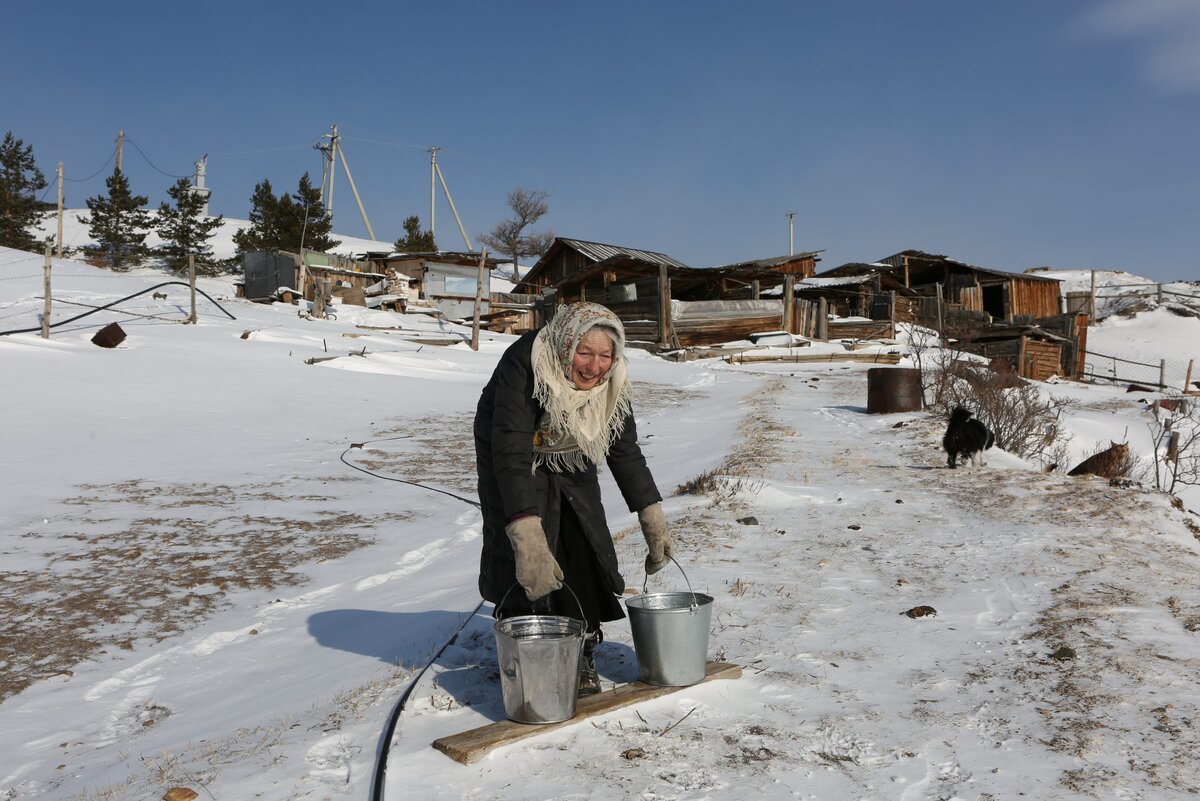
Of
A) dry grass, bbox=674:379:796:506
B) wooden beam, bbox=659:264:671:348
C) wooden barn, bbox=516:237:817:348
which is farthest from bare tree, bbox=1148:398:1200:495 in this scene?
wooden beam, bbox=659:264:671:348

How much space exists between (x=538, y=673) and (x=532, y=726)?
Result: 0.70ft

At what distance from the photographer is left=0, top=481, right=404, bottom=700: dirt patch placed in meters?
4.76

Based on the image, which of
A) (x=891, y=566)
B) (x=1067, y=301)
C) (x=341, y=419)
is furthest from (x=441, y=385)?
(x=1067, y=301)

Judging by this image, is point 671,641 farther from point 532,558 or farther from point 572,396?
point 572,396

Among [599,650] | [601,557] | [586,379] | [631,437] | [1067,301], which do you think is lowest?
[599,650]

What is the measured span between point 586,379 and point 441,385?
15586 mm

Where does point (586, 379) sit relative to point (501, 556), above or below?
above

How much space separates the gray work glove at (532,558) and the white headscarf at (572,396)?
0.37m

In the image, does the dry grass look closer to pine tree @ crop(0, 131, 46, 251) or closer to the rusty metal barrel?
the rusty metal barrel

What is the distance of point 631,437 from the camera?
3.65 metres

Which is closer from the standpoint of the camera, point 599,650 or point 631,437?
point 631,437

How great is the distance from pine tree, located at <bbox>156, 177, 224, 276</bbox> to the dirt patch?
1787 inches

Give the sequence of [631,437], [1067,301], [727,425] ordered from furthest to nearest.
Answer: [1067,301] → [727,425] → [631,437]

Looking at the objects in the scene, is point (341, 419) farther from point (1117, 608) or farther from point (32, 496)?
point (1117, 608)
